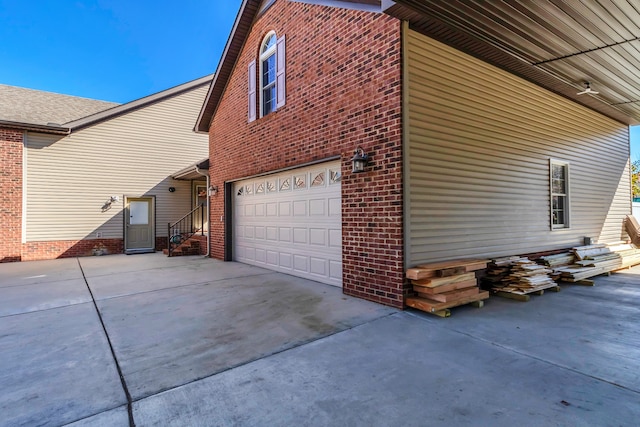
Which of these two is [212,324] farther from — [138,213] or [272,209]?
[138,213]

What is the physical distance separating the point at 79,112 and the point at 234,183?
28.8 feet

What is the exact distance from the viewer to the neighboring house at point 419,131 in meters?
4.68

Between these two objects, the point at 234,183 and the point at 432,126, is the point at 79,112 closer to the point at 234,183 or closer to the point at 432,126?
the point at 234,183

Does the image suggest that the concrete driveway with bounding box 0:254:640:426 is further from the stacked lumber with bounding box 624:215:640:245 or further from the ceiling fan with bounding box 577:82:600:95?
the stacked lumber with bounding box 624:215:640:245

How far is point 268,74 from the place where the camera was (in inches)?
327

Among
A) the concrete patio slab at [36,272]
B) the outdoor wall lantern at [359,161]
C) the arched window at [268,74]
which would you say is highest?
the arched window at [268,74]

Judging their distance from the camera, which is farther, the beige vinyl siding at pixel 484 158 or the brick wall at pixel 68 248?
the brick wall at pixel 68 248

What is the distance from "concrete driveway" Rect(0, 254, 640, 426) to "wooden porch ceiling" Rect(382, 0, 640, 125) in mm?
3923

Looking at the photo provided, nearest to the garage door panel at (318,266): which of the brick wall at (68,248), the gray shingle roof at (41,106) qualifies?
the brick wall at (68,248)

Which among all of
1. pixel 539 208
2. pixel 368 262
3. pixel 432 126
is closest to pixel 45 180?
pixel 368 262

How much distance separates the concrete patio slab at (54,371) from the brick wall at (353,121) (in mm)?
3471

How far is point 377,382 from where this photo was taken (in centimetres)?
267

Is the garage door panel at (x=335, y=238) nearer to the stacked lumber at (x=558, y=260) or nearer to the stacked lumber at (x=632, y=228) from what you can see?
the stacked lumber at (x=558, y=260)

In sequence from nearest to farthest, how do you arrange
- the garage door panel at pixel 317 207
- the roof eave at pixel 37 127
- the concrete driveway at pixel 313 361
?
the concrete driveway at pixel 313 361, the garage door panel at pixel 317 207, the roof eave at pixel 37 127
